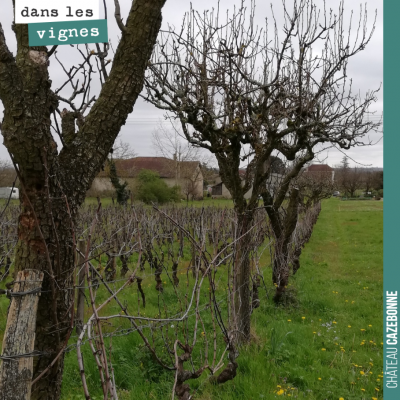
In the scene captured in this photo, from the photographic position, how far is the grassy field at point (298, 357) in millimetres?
3336

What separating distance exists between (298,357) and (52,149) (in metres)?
3.56

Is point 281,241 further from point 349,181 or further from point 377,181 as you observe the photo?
point 377,181

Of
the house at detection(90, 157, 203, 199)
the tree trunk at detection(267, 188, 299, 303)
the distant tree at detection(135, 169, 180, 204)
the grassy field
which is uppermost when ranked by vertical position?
the house at detection(90, 157, 203, 199)

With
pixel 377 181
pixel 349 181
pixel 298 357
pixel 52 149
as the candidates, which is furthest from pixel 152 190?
pixel 377 181

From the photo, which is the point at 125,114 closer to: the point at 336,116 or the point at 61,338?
the point at 61,338

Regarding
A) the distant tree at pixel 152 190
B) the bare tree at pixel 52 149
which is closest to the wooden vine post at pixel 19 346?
the bare tree at pixel 52 149

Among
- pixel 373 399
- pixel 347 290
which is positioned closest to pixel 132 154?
pixel 347 290

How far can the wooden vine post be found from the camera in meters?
1.59

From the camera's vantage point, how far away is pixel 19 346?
1.61 metres

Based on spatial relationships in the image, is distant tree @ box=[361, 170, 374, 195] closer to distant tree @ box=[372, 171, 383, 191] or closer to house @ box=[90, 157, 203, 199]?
distant tree @ box=[372, 171, 383, 191]

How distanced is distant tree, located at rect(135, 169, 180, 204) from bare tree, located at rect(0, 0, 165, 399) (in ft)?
69.0

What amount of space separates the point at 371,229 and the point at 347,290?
1213 centimetres

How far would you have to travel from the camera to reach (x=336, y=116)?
605 centimetres

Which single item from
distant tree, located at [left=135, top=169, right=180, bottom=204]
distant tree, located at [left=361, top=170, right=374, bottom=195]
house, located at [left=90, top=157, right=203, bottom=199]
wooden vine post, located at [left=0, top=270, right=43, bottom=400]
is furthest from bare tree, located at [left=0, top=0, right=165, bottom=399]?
distant tree, located at [left=361, top=170, right=374, bottom=195]
